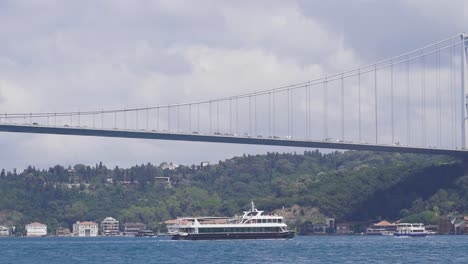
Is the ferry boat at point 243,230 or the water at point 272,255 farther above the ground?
the ferry boat at point 243,230

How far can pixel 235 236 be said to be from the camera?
330 feet

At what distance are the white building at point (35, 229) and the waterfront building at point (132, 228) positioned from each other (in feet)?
41.8

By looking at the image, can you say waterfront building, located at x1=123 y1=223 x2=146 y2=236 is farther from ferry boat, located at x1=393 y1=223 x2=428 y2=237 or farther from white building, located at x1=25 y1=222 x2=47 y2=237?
ferry boat, located at x1=393 y1=223 x2=428 y2=237

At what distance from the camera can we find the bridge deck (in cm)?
9800

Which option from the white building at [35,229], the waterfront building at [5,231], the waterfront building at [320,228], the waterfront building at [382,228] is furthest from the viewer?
the waterfront building at [5,231]

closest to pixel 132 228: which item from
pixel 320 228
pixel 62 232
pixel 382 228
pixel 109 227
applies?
pixel 109 227

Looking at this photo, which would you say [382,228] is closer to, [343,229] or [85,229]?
[343,229]

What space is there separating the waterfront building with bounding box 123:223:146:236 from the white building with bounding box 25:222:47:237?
12.7 m

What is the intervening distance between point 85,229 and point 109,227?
3779 millimetres

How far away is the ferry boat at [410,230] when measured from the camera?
11533 cm

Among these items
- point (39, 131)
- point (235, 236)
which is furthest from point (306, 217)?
point (39, 131)

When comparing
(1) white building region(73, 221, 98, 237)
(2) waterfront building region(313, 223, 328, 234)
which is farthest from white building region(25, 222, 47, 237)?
(2) waterfront building region(313, 223, 328, 234)

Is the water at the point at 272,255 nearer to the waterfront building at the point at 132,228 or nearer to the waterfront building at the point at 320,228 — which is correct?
the waterfront building at the point at 320,228

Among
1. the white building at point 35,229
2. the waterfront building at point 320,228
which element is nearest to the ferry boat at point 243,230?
the waterfront building at point 320,228
